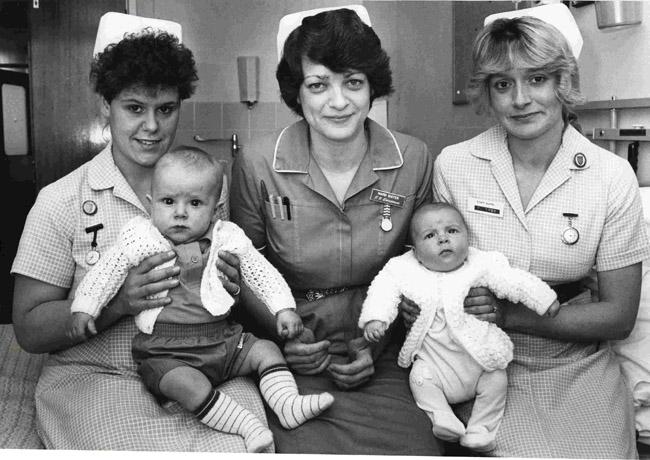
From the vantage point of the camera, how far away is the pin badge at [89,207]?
1.72 m

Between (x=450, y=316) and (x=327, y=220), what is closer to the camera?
(x=450, y=316)

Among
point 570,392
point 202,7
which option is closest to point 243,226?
point 570,392

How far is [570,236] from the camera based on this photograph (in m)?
1.77

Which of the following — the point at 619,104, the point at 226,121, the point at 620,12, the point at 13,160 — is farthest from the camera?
the point at 226,121

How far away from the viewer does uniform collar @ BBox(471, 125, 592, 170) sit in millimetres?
1834

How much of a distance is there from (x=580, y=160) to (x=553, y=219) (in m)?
0.19

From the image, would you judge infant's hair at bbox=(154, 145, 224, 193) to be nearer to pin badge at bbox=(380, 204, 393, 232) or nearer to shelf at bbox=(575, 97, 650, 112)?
pin badge at bbox=(380, 204, 393, 232)

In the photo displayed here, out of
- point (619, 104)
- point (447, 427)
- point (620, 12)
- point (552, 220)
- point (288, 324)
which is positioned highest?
point (620, 12)

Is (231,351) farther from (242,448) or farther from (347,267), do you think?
(347,267)

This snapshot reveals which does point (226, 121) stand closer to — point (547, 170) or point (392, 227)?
point (392, 227)

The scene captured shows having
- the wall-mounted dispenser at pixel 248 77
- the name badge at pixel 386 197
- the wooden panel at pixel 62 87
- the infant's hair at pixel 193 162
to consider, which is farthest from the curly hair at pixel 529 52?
the wall-mounted dispenser at pixel 248 77

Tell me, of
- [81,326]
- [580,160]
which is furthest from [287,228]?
[580,160]

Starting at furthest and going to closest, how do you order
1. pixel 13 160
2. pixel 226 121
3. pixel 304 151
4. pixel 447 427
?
1. pixel 226 121
2. pixel 13 160
3. pixel 304 151
4. pixel 447 427

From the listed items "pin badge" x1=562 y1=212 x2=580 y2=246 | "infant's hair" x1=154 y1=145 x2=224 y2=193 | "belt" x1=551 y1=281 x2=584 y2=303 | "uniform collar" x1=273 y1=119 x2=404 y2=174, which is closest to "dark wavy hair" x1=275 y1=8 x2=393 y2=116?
"uniform collar" x1=273 y1=119 x2=404 y2=174
